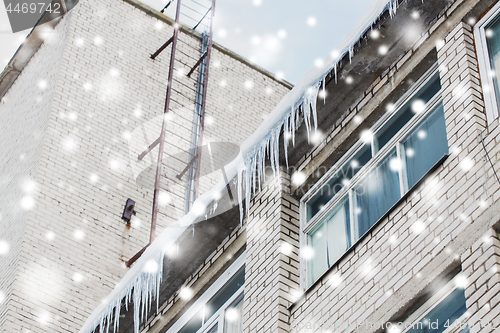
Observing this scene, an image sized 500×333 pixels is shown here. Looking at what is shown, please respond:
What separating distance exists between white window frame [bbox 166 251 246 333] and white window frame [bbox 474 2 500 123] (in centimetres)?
306

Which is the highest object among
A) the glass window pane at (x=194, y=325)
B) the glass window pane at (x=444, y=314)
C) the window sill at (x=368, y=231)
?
the glass window pane at (x=194, y=325)

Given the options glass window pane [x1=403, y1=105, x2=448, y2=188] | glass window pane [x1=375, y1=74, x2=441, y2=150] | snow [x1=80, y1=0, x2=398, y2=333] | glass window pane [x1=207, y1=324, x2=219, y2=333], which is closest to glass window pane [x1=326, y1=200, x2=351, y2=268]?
glass window pane [x1=375, y1=74, x2=441, y2=150]

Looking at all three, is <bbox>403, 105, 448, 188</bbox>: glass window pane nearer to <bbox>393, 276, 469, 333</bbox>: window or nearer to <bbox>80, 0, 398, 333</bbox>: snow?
<bbox>80, 0, 398, 333</bbox>: snow

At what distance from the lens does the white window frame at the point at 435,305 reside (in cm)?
484

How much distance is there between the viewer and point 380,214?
6.36 meters

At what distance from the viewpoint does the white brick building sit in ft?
16.9

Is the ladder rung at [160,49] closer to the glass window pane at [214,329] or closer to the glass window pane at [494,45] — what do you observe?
the glass window pane at [214,329]

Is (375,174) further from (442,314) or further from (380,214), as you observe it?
(442,314)

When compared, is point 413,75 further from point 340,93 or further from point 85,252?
point 85,252

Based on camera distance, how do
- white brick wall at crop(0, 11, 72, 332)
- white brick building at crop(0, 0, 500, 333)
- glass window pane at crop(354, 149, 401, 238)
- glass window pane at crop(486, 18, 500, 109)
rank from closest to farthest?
white brick building at crop(0, 0, 500, 333) → glass window pane at crop(486, 18, 500, 109) → glass window pane at crop(354, 149, 401, 238) → white brick wall at crop(0, 11, 72, 332)

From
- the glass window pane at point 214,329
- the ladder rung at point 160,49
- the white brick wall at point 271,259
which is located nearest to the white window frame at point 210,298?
the glass window pane at point 214,329

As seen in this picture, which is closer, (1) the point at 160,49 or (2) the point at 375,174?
(2) the point at 375,174

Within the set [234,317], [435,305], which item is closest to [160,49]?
[234,317]

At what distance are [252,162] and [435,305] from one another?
2.95 m
